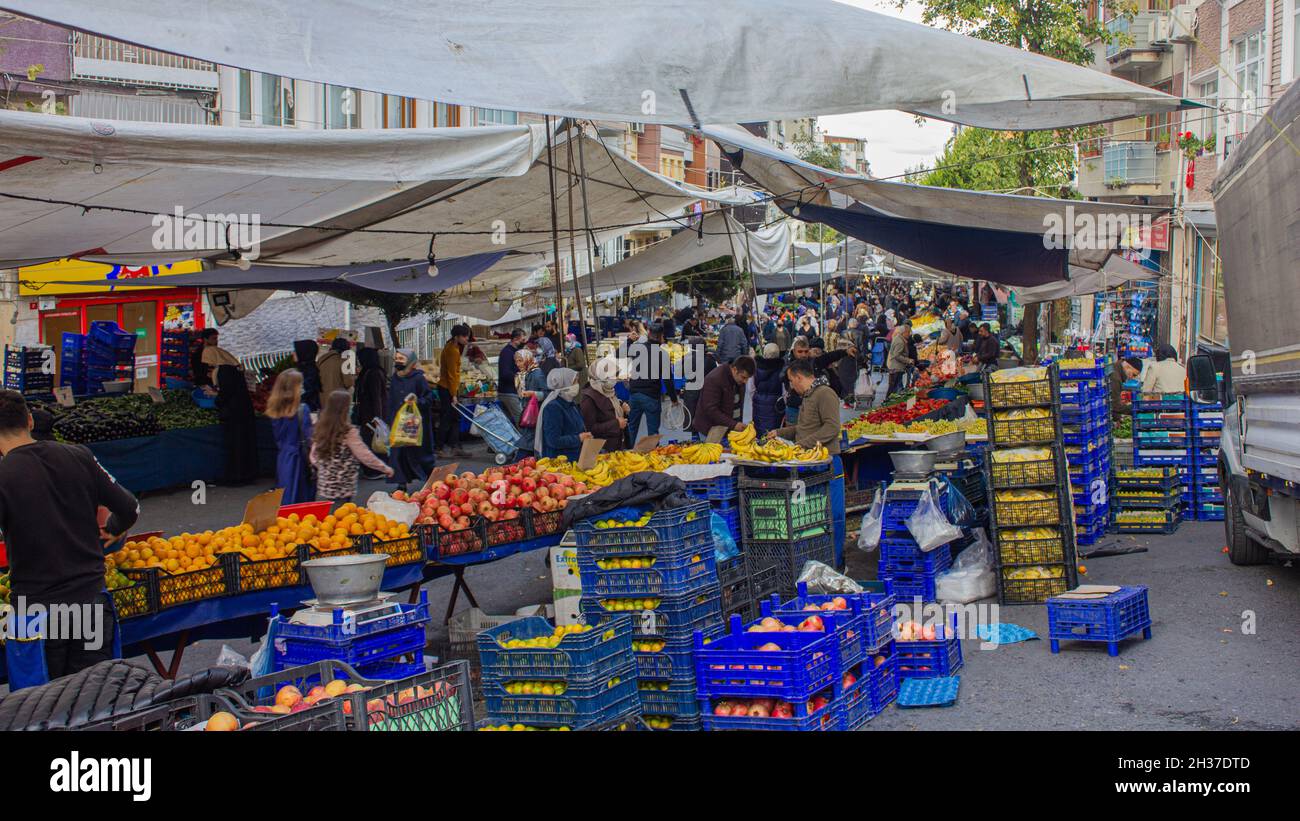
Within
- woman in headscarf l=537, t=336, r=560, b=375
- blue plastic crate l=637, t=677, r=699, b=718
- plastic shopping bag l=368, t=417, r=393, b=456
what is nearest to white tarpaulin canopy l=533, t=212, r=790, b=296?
woman in headscarf l=537, t=336, r=560, b=375

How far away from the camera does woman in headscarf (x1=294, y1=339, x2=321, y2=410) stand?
64.1ft

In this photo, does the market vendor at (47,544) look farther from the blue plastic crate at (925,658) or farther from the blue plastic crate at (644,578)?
the blue plastic crate at (925,658)

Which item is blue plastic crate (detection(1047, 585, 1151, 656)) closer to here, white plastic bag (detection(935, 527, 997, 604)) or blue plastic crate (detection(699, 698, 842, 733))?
white plastic bag (detection(935, 527, 997, 604))

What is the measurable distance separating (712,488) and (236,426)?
33.7 feet

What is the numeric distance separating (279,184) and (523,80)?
341 cm

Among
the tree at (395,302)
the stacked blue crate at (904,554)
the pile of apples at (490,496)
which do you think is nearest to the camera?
the pile of apples at (490,496)

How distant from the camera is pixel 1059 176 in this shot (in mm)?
31078

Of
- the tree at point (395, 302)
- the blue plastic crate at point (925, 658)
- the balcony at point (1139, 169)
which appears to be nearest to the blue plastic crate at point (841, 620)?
the blue plastic crate at point (925, 658)

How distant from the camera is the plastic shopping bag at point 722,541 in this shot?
27.5ft

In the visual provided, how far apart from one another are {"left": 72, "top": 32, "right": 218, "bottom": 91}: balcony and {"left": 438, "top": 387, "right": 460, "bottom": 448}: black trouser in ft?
49.7

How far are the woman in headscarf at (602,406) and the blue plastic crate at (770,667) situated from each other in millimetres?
5096
